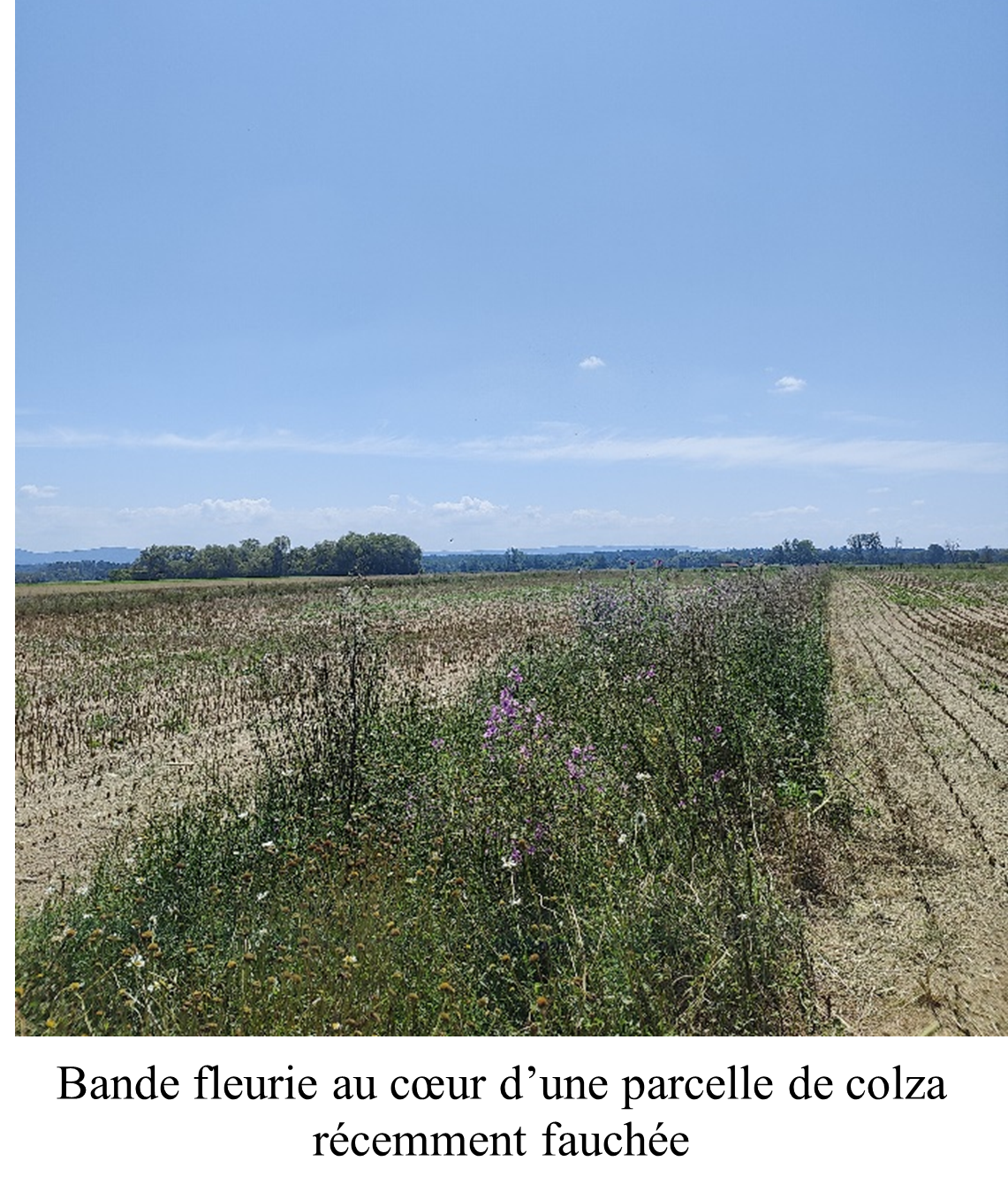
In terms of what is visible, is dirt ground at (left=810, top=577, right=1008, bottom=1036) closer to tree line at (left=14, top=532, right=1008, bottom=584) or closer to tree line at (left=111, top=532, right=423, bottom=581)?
tree line at (left=14, top=532, right=1008, bottom=584)

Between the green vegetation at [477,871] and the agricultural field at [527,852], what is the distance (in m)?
0.01

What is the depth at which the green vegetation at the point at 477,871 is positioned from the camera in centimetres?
225

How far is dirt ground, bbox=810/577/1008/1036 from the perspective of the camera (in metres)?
2.40

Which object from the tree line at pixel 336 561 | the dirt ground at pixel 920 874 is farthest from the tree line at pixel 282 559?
the dirt ground at pixel 920 874

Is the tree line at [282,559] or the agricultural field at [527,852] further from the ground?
the tree line at [282,559]

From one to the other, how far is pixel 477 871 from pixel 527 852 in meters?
0.22

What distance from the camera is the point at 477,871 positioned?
2.92 m

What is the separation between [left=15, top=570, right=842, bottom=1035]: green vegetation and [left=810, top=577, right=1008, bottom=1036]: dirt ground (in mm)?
193

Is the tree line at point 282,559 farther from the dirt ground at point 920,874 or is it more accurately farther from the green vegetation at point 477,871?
the dirt ground at point 920,874

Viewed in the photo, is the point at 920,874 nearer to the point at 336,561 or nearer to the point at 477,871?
the point at 477,871

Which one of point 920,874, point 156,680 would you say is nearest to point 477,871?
point 920,874
